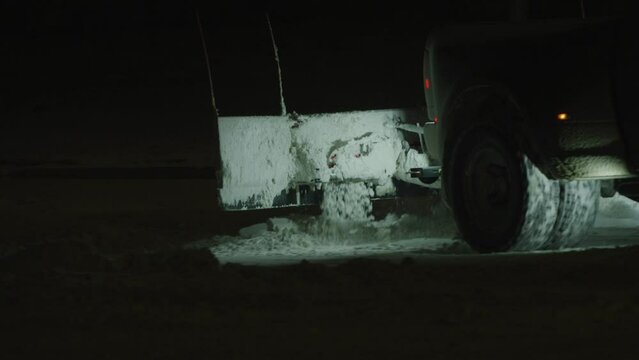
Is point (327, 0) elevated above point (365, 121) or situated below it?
above

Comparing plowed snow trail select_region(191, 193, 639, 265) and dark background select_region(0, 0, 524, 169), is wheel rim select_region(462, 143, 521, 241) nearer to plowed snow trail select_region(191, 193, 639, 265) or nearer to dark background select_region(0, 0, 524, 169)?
plowed snow trail select_region(191, 193, 639, 265)

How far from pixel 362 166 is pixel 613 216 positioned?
88.8 inches

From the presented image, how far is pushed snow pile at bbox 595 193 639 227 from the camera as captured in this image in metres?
10.7

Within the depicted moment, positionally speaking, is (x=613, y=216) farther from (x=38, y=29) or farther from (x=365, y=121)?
(x=38, y=29)

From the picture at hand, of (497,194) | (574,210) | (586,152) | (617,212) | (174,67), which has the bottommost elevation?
(617,212)

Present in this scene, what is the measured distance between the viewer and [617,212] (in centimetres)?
1091

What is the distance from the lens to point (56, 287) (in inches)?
284

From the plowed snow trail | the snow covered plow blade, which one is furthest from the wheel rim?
the snow covered plow blade

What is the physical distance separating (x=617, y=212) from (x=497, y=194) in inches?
102

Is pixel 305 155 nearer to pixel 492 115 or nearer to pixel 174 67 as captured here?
pixel 492 115

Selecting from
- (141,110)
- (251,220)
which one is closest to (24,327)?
(251,220)

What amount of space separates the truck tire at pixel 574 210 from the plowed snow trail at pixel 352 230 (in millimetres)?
1326

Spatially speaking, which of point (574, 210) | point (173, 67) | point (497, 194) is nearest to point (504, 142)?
point (497, 194)

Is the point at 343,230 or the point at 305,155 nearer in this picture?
the point at 343,230
